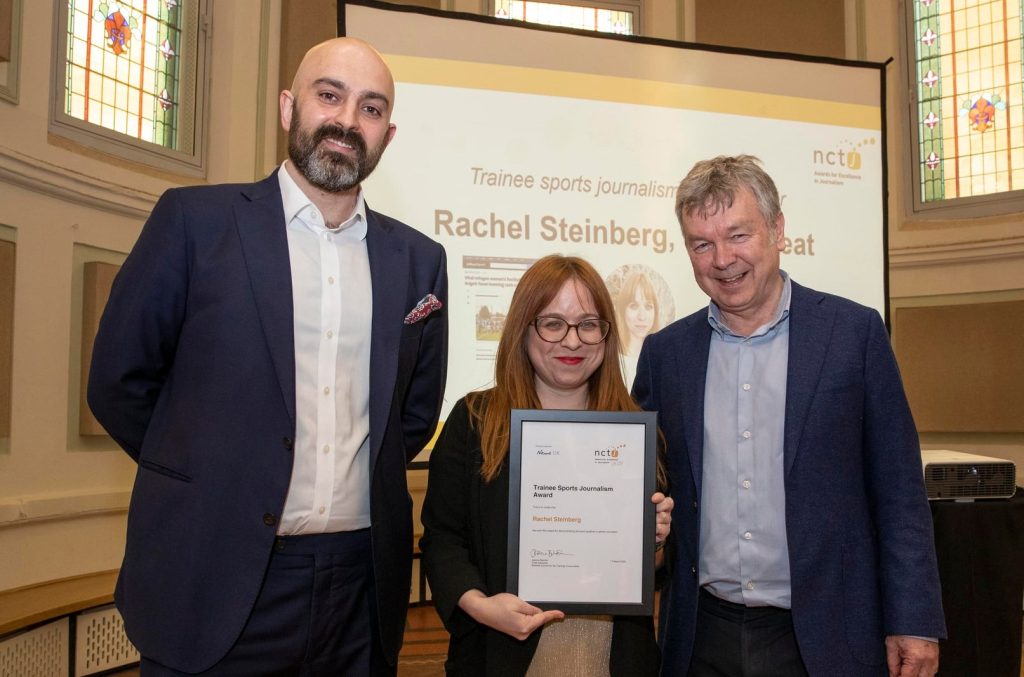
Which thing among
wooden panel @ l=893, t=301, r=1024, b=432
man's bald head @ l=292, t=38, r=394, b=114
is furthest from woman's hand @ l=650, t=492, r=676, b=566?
wooden panel @ l=893, t=301, r=1024, b=432

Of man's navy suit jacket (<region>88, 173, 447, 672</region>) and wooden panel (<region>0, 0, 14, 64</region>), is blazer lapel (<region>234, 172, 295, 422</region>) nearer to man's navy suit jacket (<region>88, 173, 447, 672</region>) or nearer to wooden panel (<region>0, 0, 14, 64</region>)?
man's navy suit jacket (<region>88, 173, 447, 672</region>)

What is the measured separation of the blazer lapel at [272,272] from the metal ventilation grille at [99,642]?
2866 millimetres

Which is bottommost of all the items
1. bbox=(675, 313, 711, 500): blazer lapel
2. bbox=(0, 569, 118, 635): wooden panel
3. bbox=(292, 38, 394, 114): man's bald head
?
bbox=(0, 569, 118, 635): wooden panel

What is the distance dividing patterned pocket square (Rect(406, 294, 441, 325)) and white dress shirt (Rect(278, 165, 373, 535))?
11 centimetres

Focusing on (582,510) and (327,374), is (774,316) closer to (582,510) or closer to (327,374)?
(582,510)

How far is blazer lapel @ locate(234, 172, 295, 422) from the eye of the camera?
1.64 meters

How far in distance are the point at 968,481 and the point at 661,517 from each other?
239 cm

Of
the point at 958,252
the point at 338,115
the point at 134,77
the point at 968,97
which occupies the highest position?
the point at 968,97

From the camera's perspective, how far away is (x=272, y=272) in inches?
66.5

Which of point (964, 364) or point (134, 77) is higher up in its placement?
point (134, 77)

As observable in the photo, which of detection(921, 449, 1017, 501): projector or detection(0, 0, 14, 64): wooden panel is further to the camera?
detection(0, 0, 14, 64): wooden panel

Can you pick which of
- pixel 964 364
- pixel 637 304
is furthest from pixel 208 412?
pixel 964 364

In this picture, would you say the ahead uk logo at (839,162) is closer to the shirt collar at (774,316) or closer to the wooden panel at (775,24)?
the shirt collar at (774,316)

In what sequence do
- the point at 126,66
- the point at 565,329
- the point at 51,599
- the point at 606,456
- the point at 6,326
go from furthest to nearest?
the point at 126,66 → the point at 6,326 → the point at 51,599 → the point at 565,329 → the point at 606,456
